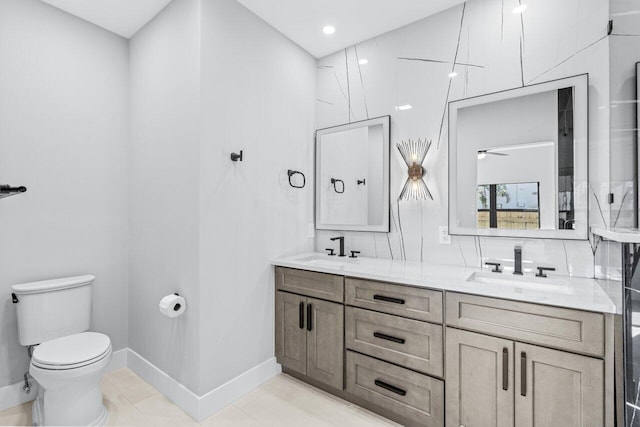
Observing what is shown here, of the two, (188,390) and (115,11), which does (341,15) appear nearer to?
→ (115,11)

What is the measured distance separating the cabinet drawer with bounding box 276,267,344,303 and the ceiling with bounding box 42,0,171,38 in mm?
2090

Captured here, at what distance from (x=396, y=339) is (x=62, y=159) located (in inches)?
102

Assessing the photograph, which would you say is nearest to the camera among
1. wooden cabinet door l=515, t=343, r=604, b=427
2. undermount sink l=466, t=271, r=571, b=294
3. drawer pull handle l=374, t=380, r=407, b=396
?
wooden cabinet door l=515, t=343, r=604, b=427

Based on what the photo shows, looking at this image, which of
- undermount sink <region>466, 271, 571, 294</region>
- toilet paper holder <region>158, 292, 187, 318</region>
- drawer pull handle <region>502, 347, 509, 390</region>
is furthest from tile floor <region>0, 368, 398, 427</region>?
undermount sink <region>466, 271, 571, 294</region>

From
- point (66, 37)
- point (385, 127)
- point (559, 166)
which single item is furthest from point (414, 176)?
point (66, 37)

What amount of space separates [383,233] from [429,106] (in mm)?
1022

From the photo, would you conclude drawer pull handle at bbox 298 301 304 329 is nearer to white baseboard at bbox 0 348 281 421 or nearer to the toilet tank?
white baseboard at bbox 0 348 281 421

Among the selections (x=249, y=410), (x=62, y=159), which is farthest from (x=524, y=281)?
(x=62, y=159)

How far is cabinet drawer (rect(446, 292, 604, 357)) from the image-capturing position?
1.33 meters

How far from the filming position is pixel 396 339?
6.08 feet

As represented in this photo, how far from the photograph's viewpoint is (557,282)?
175 centimetres

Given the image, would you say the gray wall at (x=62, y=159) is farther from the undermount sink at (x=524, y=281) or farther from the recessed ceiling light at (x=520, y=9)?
the recessed ceiling light at (x=520, y=9)

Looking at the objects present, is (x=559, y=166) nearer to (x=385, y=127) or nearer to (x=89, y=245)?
(x=385, y=127)

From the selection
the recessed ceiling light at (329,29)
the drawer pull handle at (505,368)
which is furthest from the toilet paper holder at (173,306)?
the recessed ceiling light at (329,29)
